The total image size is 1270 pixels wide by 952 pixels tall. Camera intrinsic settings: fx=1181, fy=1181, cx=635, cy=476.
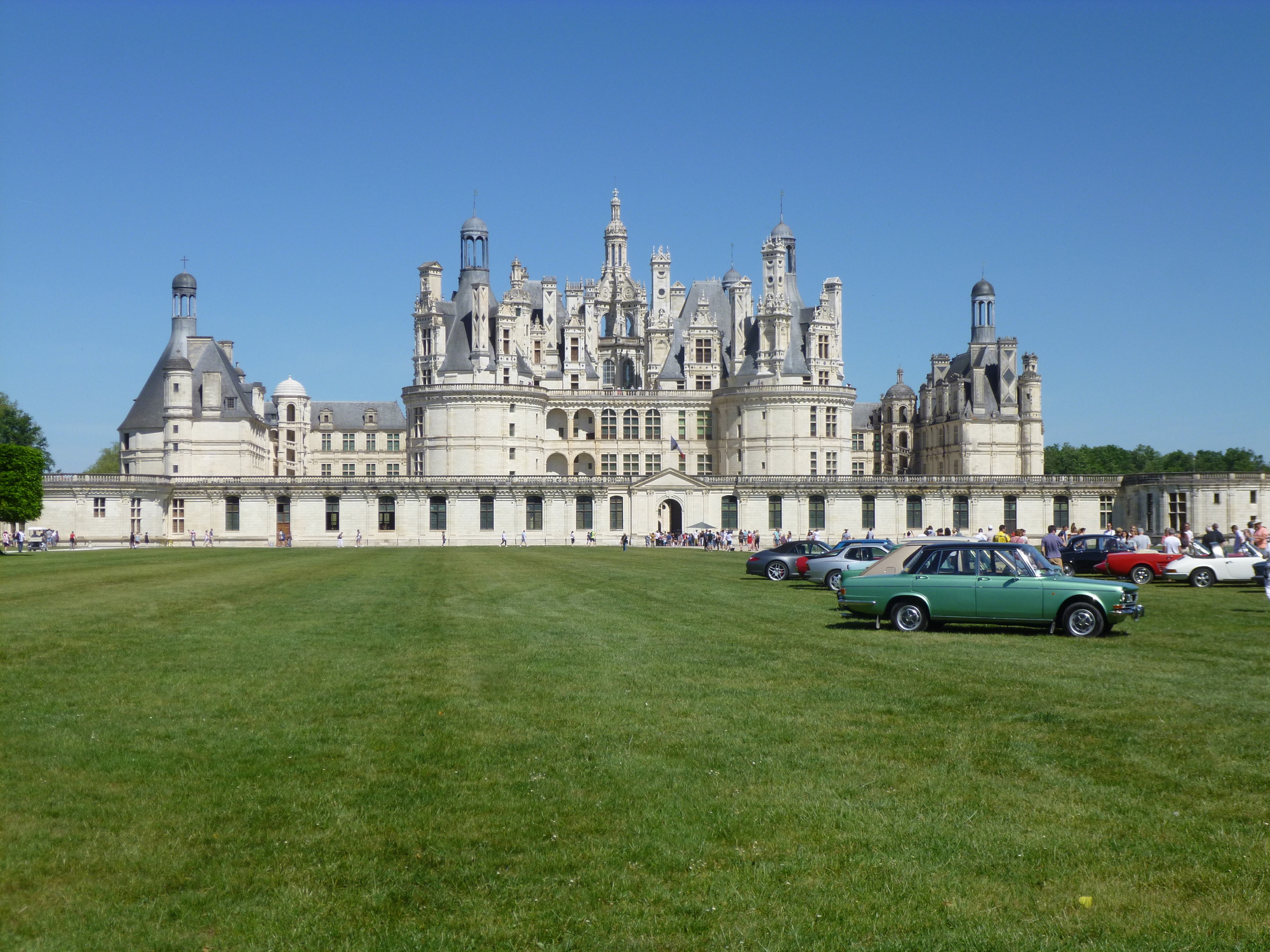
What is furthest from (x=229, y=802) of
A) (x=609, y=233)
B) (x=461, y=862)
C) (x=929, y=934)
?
(x=609, y=233)

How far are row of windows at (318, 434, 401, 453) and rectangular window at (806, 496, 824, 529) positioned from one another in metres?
56.7

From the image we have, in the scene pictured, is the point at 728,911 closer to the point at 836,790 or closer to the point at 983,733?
the point at 836,790

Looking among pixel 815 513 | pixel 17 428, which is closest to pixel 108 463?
pixel 17 428

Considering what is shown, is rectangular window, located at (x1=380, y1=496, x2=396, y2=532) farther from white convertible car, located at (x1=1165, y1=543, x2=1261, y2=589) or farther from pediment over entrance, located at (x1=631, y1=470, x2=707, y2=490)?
white convertible car, located at (x1=1165, y1=543, x2=1261, y2=589)

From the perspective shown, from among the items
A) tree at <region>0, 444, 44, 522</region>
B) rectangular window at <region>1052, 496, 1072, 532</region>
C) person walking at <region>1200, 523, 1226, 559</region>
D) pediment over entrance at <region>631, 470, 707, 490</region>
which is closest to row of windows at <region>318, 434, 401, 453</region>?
pediment over entrance at <region>631, 470, 707, 490</region>

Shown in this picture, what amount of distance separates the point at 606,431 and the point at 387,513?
24.8 meters

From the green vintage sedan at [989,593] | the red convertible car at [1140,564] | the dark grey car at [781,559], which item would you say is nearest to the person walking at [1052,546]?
the red convertible car at [1140,564]

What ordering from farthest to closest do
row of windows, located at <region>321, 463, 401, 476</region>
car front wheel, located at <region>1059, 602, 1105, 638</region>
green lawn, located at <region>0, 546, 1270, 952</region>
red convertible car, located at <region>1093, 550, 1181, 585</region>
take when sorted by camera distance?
row of windows, located at <region>321, 463, 401, 476</region>
red convertible car, located at <region>1093, 550, 1181, 585</region>
car front wheel, located at <region>1059, 602, 1105, 638</region>
green lawn, located at <region>0, 546, 1270, 952</region>

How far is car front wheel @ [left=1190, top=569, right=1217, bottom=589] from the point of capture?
1372 inches

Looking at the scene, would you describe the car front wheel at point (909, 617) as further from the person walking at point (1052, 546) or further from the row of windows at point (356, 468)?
the row of windows at point (356, 468)

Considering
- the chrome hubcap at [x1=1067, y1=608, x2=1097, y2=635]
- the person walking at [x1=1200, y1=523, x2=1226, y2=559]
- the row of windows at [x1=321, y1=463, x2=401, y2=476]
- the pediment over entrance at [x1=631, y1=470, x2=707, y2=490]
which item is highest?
the row of windows at [x1=321, y1=463, x2=401, y2=476]

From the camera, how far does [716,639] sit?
2089 centimetres

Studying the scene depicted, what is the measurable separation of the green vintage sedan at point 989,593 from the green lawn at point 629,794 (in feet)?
3.77

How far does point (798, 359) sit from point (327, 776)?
300 feet
